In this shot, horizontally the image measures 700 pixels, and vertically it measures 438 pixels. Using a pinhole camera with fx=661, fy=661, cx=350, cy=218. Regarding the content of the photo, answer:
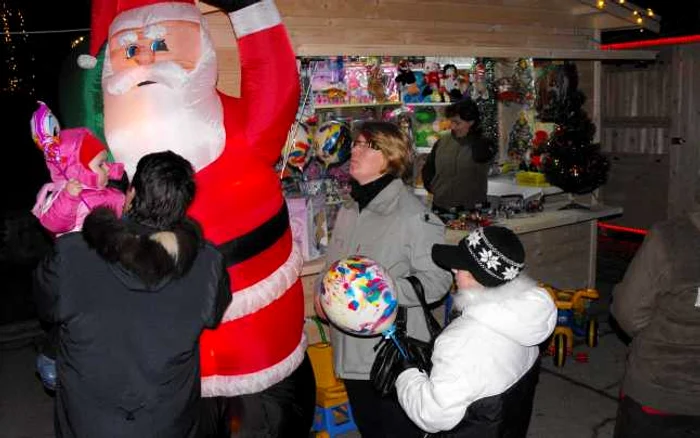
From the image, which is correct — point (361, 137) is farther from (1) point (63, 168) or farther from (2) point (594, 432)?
(2) point (594, 432)

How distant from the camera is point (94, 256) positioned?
2279 mm

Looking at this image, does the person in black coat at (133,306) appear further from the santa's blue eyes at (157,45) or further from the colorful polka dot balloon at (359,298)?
the santa's blue eyes at (157,45)

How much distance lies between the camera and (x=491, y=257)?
88.7 inches

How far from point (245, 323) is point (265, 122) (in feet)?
3.12

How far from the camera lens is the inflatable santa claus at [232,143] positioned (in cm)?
291

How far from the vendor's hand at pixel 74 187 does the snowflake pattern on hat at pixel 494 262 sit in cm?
181

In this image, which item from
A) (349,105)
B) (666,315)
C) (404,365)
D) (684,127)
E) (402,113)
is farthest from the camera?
(684,127)

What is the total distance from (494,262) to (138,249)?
1197mm

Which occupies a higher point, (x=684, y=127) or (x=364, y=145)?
(x=364, y=145)

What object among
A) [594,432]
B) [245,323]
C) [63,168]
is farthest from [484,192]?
[63,168]

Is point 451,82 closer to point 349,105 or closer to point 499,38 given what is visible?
point 499,38

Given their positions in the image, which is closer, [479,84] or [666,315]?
[666,315]

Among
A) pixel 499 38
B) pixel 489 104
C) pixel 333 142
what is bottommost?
pixel 333 142

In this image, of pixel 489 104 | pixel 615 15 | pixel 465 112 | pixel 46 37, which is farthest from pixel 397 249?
pixel 46 37
